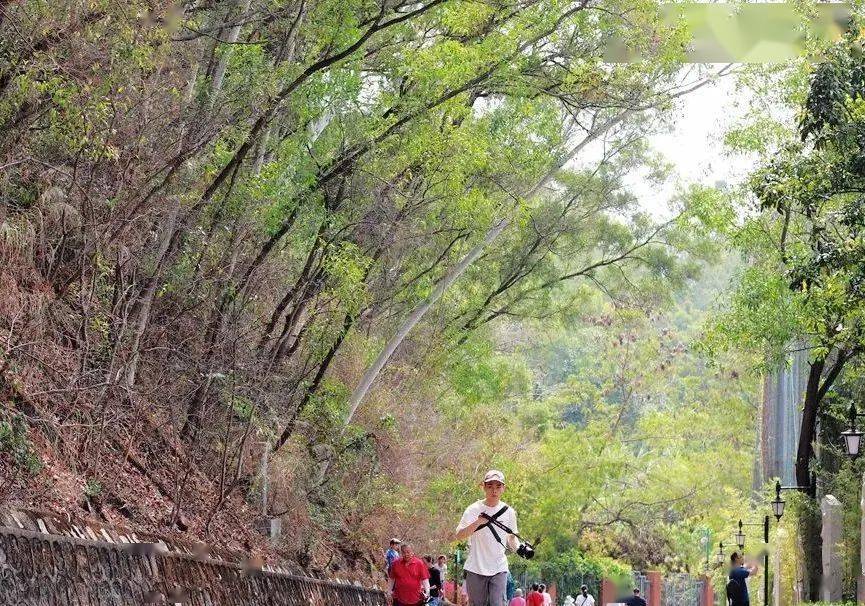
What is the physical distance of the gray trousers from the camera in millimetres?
10617

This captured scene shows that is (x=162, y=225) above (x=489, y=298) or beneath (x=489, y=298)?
beneath

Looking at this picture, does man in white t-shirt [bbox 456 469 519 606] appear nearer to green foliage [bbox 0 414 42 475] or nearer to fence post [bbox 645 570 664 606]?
green foliage [bbox 0 414 42 475]

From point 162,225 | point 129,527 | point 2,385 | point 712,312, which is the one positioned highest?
point 712,312

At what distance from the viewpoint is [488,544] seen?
10.6 m

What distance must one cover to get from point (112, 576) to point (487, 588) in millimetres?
3333

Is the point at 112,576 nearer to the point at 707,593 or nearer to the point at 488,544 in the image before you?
the point at 488,544

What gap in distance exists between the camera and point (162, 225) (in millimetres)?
16938

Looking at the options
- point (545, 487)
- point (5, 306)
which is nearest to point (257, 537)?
point (5, 306)

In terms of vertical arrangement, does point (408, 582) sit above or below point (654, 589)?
below

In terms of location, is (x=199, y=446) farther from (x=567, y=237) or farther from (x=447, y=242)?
(x=567, y=237)

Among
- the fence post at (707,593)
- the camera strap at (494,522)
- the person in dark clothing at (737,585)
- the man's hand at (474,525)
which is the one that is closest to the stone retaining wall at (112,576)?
the man's hand at (474,525)

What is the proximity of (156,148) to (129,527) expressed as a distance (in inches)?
182

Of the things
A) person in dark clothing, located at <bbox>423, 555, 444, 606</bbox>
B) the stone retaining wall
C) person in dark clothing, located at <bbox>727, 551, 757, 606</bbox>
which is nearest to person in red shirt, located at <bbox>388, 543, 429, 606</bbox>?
the stone retaining wall

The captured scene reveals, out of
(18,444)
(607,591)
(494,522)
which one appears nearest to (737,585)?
(494,522)
